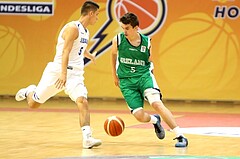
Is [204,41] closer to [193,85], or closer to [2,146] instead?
[193,85]

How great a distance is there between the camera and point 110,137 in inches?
481

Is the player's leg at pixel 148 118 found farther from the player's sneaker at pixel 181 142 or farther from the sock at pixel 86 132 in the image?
the sock at pixel 86 132

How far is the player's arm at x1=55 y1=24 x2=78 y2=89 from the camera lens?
35.2 feet

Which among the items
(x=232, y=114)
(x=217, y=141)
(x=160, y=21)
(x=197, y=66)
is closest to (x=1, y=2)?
(x=160, y=21)

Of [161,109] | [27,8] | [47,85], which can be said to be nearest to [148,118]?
[161,109]

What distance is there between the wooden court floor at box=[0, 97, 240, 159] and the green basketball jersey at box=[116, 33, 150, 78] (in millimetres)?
1152

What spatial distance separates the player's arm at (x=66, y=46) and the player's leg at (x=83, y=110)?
0.70 ft

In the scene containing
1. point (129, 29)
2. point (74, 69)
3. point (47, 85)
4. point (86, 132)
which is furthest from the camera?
point (47, 85)

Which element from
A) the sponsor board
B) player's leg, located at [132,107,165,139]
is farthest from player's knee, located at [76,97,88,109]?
the sponsor board

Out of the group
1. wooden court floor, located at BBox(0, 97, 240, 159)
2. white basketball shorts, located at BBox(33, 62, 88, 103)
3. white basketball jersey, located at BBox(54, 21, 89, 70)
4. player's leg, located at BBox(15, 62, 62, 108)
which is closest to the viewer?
wooden court floor, located at BBox(0, 97, 240, 159)

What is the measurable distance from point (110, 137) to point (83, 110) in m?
1.50

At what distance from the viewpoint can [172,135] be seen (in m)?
12.7

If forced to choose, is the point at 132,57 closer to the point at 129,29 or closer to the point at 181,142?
the point at 129,29

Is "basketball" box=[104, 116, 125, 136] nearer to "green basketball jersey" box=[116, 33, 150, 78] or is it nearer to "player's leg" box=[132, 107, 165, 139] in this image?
"player's leg" box=[132, 107, 165, 139]
